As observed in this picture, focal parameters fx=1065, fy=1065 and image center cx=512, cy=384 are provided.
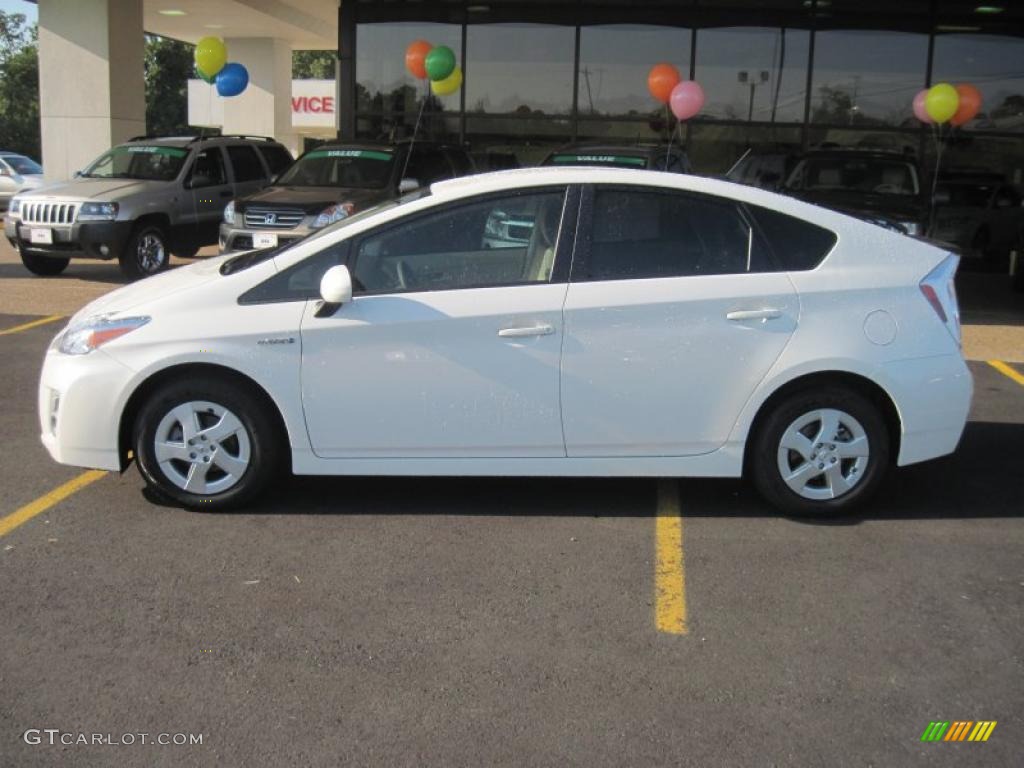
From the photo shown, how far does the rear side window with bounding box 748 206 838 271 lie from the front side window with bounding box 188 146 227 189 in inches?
412

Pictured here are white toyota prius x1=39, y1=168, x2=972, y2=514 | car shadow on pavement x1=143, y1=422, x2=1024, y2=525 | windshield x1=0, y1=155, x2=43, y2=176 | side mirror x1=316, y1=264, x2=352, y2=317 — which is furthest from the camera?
windshield x1=0, y1=155, x2=43, y2=176

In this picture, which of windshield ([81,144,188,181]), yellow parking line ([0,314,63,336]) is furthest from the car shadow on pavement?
windshield ([81,144,188,181])

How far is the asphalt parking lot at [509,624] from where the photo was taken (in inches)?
131

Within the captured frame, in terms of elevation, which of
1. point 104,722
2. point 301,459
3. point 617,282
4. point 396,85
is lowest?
point 104,722

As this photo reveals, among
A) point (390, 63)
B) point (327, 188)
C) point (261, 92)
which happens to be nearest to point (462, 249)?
point (327, 188)

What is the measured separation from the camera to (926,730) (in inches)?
133

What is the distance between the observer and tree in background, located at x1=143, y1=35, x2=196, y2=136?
201 ft

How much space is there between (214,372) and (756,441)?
2591 millimetres

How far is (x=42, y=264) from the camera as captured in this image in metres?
13.7

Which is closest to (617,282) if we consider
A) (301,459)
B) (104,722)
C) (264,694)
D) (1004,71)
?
(301,459)

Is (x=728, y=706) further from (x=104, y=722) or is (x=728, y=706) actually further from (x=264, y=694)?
(x=104, y=722)

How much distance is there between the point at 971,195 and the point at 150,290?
1511 cm

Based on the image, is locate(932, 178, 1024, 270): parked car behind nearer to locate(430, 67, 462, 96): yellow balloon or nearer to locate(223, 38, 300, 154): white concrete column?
locate(430, 67, 462, 96): yellow balloon

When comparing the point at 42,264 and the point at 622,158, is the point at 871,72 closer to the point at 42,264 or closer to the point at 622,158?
the point at 622,158
